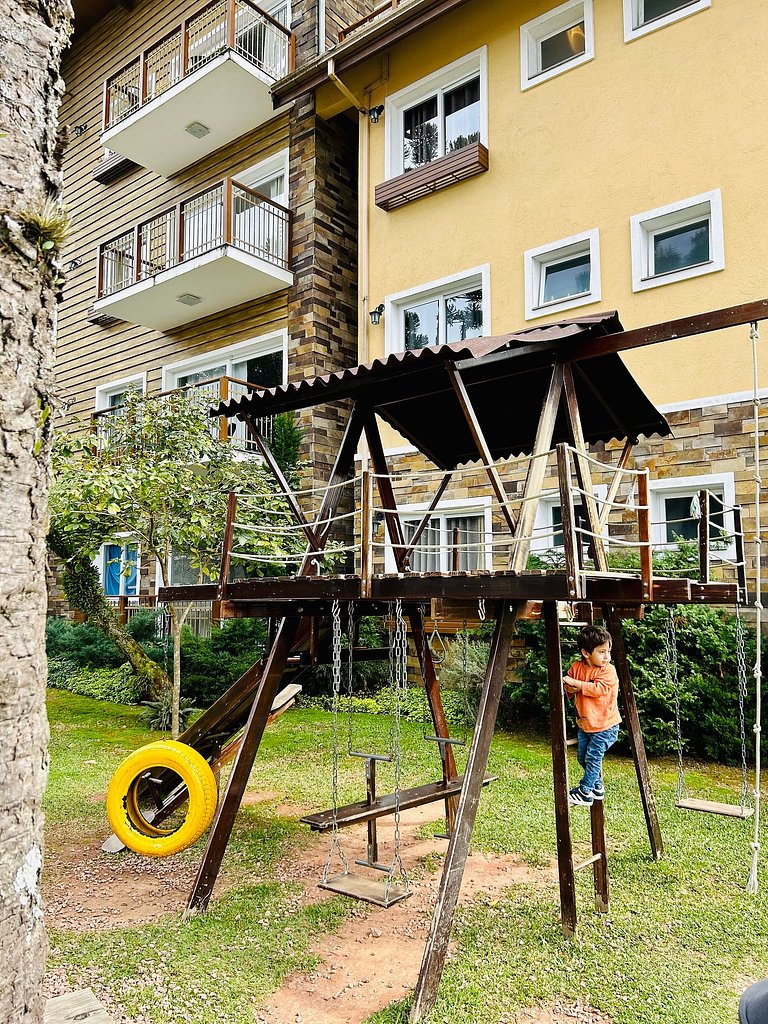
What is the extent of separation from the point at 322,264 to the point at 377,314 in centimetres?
198

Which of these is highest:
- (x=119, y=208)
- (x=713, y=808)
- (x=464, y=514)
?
(x=119, y=208)

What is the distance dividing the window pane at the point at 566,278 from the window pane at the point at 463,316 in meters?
1.36

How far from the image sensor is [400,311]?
1462 cm

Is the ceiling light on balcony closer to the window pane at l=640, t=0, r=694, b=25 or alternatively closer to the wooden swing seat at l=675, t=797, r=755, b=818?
the window pane at l=640, t=0, r=694, b=25


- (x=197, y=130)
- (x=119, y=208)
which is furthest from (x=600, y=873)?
(x=119, y=208)

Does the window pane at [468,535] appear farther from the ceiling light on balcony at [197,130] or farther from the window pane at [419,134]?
the ceiling light on balcony at [197,130]

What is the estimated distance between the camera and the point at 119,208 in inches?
803

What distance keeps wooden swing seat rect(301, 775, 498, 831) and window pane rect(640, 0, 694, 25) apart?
11.6 meters

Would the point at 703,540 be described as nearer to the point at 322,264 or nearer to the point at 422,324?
the point at 422,324

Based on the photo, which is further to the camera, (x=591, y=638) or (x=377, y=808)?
(x=591, y=638)

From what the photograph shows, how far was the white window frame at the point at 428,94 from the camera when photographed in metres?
13.6

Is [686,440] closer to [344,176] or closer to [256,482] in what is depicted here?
[256,482]

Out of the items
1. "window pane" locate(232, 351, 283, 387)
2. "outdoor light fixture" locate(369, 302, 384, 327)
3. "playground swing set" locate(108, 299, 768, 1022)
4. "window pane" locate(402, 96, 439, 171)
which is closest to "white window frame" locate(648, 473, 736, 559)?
"playground swing set" locate(108, 299, 768, 1022)

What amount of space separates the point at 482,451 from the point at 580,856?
392 centimetres
